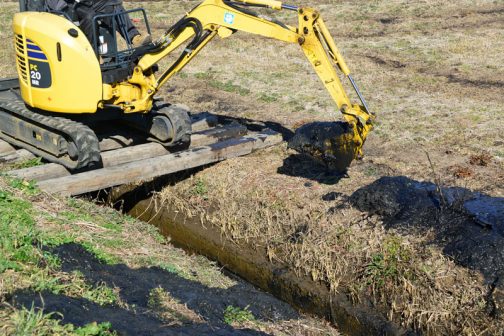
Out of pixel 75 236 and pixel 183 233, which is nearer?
pixel 75 236

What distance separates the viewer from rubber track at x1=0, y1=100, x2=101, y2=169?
1070 centimetres

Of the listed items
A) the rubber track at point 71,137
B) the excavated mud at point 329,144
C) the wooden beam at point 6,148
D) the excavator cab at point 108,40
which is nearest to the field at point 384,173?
the excavated mud at point 329,144

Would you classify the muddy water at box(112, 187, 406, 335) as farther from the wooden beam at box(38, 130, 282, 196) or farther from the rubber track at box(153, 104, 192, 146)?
the rubber track at box(153, 104, 192, 146)

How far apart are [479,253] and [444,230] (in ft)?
2.11

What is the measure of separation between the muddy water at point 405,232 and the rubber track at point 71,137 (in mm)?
1935

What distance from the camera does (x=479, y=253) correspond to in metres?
8.64

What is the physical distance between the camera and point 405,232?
9328 millimetres

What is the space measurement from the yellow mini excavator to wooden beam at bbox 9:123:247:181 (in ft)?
0.98

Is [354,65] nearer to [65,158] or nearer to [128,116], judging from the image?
[128,116]

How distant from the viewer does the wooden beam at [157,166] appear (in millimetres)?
10287

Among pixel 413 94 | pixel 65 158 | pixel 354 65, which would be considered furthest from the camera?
pixel 354 65

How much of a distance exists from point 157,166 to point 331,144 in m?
2.71

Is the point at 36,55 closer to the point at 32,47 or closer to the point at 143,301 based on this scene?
the point at 32,47

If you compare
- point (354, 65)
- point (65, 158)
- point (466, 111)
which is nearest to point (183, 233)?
point (65, 158)
